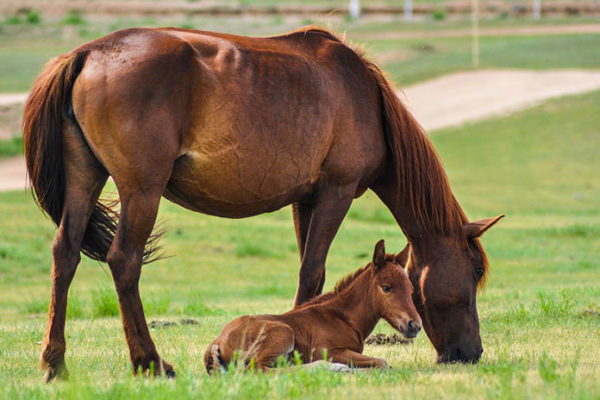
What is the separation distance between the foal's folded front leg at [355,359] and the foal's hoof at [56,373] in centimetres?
174

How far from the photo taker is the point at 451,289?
23.6 feet

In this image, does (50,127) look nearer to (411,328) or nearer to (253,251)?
(411,328)

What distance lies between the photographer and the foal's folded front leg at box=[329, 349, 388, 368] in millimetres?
6399

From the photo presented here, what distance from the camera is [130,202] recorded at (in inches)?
243

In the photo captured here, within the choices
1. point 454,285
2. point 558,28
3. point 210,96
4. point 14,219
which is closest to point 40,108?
point 210,96

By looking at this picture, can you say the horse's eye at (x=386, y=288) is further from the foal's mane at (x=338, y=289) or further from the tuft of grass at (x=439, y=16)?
the tuft of grass at (x=439, y=16)

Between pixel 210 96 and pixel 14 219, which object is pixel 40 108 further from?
pixel 14 219

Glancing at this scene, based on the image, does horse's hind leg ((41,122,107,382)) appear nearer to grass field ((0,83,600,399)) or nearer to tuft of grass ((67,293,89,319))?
grass field ((0,83,600,399))

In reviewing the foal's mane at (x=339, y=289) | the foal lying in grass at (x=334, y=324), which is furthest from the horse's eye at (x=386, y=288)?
the foal's mane at (x=339, y=289)

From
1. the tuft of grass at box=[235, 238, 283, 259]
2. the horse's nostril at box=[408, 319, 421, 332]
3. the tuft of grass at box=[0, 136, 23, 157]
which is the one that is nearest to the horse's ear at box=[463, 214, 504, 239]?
the horse's nostril at box=[408, 319, 421, 332]

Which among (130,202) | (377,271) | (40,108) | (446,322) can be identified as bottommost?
(446,322)

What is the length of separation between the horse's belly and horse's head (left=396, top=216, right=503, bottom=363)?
0.95 metres

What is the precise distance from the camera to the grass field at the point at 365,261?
542cm

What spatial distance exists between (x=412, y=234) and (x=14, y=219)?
12.9 m
